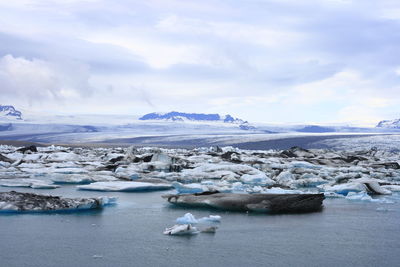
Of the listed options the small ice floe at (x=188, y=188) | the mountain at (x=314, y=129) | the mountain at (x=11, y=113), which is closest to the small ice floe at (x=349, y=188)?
the small ice floe at (x=188, y=188)

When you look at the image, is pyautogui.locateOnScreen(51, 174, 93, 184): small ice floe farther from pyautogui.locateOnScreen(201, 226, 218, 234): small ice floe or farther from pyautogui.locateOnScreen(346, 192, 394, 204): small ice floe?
pyautogui.locateOnScreen(201, 226, 218, 234): small ice floe

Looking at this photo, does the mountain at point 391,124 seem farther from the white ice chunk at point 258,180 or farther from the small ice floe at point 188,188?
the small ice floe at point 188,188

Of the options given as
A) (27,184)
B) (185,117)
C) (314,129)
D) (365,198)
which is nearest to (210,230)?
(365,198)

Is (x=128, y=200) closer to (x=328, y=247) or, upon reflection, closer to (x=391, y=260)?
(x=328, y=247)

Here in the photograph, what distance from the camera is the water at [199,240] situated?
5.86m

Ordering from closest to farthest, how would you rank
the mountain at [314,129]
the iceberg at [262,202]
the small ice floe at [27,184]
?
the iceberg at [262,202] < the small ice floe at [27,184] < the mountain at [314,129]

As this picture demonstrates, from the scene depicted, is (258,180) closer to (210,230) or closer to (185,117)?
(210,230)

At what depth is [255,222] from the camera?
27.6 ft

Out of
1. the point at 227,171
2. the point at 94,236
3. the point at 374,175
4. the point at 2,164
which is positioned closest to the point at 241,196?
the point at 94,236

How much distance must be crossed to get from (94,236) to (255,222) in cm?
292

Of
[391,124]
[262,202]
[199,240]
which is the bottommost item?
[199,240]

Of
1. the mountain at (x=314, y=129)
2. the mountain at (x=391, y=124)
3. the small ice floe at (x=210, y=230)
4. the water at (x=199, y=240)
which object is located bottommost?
the water at (x=199, y=240)

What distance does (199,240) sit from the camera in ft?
22.4

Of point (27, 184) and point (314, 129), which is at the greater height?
point (314, 129)
